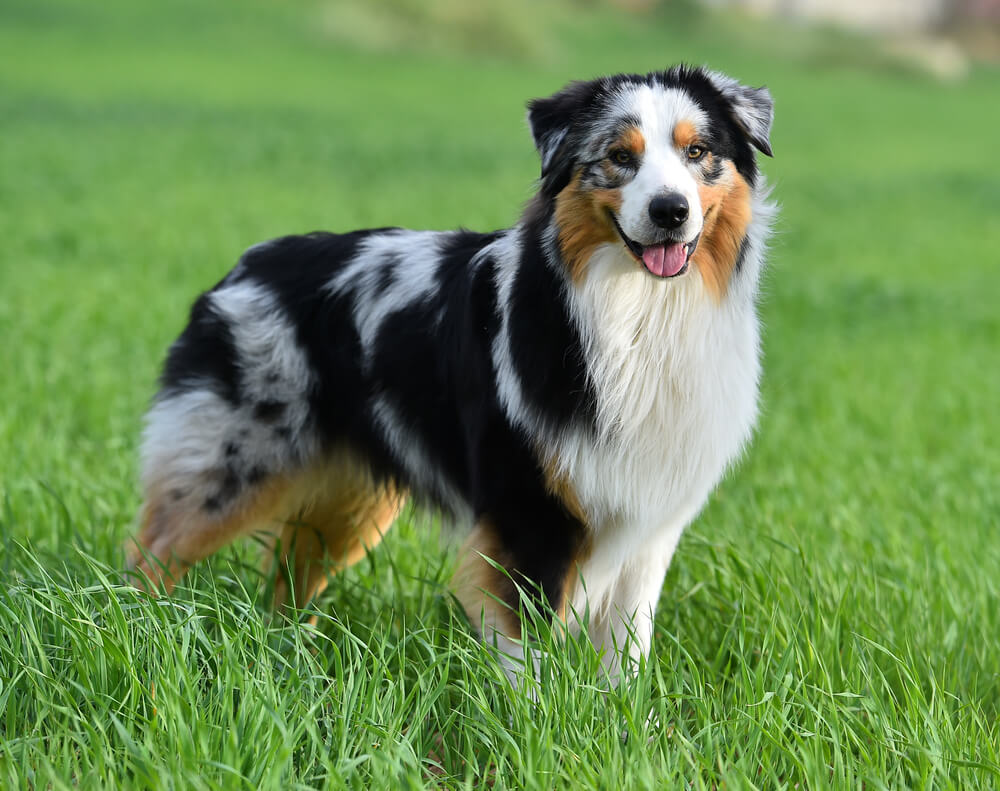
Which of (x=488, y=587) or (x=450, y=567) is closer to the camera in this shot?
(x=488, y=587)

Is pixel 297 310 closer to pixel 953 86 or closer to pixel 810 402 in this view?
pixel 810 402

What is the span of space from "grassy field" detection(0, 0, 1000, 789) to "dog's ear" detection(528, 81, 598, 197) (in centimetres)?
82

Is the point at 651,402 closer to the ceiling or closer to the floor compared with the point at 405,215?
closer to the ceiling

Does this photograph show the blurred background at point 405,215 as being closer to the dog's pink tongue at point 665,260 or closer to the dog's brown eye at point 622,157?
the dog's pink tongue at point 665,260

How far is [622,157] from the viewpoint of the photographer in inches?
122

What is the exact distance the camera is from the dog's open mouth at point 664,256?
307cm

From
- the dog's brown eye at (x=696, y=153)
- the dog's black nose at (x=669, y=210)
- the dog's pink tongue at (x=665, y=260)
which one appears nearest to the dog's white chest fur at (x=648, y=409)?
the dog's pink tongue at (x=665, y=260)

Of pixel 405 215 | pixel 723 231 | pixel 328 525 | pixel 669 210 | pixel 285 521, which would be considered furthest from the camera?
pixel 405 215

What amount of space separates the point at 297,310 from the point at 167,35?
2798cm

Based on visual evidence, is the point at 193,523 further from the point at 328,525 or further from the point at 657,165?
the point at 657,165

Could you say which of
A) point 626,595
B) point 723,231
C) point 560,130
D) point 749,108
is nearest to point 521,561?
point 626,595

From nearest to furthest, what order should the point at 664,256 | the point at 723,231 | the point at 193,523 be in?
the point at 664,256 < the point at 723,231 < the point at 193,523

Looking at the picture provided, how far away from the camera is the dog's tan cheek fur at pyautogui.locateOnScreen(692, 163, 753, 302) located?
315 cm

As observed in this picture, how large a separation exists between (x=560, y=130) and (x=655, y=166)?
0.35m
